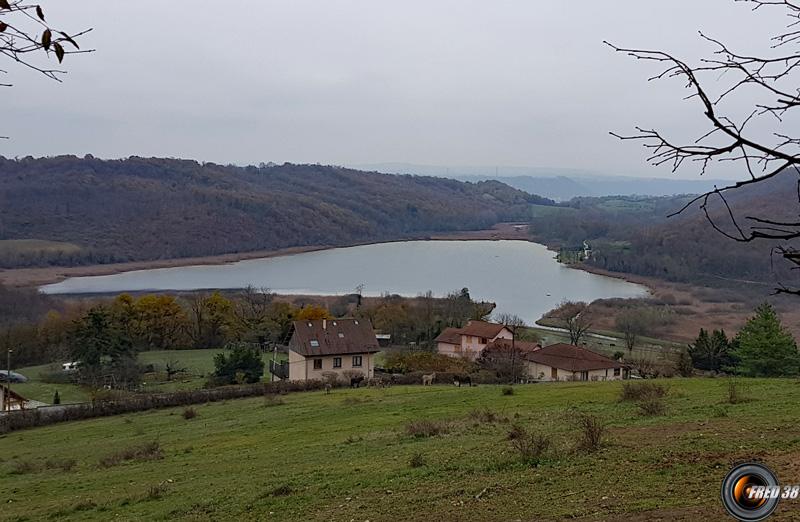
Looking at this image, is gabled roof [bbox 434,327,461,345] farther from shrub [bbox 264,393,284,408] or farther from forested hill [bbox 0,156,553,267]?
forested hill [bbox 0,156,553,267]

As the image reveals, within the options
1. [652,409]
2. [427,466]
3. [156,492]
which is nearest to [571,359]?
[652,409]

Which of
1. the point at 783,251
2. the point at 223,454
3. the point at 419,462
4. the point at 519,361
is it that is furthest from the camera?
the point at 519,361

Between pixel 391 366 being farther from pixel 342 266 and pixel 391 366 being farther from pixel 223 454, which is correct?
pixel 342 266

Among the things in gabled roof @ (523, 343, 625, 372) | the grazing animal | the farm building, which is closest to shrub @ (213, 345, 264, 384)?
the farm building

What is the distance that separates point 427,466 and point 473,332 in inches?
1075

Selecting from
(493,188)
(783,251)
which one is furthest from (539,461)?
(493,188)

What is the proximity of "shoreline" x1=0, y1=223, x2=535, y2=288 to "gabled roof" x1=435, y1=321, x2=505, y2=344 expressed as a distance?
44978 mm

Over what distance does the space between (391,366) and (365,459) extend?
2042 cm

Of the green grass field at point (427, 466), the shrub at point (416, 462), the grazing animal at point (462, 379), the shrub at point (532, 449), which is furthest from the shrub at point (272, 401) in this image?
the shrub at point (532, 449)

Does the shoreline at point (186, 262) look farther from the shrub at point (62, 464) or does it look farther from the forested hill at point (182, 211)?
the shrub at point (62, 464)

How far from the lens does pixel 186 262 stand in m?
91.6

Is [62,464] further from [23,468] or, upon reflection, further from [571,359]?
[571,359]

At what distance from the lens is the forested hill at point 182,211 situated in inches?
3836

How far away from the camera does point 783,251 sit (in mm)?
2125
